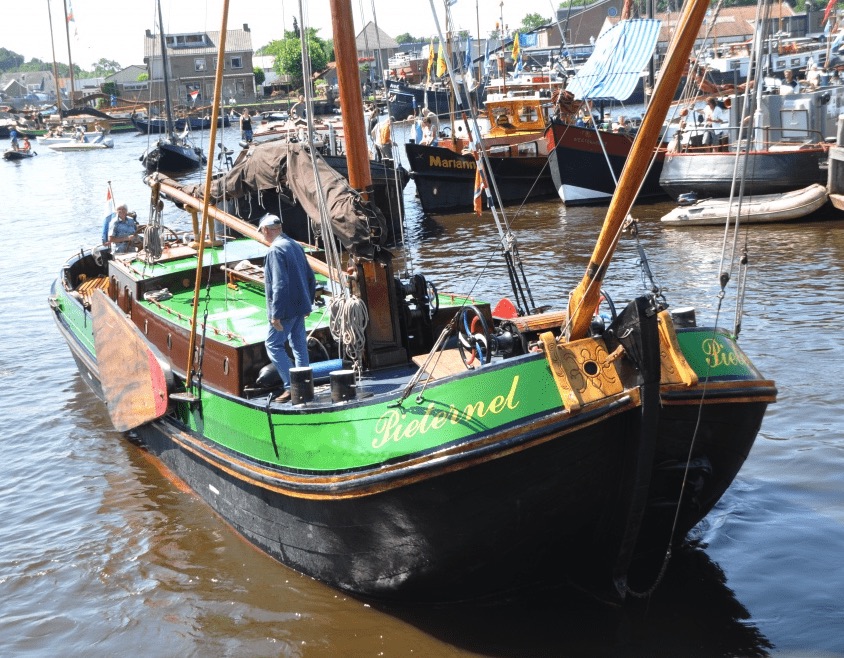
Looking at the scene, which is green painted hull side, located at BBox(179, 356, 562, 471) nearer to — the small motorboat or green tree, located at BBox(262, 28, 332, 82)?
the small motorboat

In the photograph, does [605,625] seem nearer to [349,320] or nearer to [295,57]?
[349,320]

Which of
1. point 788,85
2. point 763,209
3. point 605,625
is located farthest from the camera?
point 788,85

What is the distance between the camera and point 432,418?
6.24 m

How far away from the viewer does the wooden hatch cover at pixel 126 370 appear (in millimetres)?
9312

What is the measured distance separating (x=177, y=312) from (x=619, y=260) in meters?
11.1

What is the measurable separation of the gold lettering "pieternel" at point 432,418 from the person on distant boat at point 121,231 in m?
8.92

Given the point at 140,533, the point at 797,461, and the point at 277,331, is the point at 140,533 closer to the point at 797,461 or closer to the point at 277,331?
the point at 277,331

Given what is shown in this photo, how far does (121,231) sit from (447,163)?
45.8ft

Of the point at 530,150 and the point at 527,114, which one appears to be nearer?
the point at 530,150

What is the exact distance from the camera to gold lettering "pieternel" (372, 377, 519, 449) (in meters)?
6.04

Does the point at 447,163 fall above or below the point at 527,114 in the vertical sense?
below

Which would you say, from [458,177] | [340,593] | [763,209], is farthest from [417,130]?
[340,593]

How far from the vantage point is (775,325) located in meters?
13.6

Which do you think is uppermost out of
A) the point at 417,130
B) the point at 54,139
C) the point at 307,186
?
the point at 54,139
